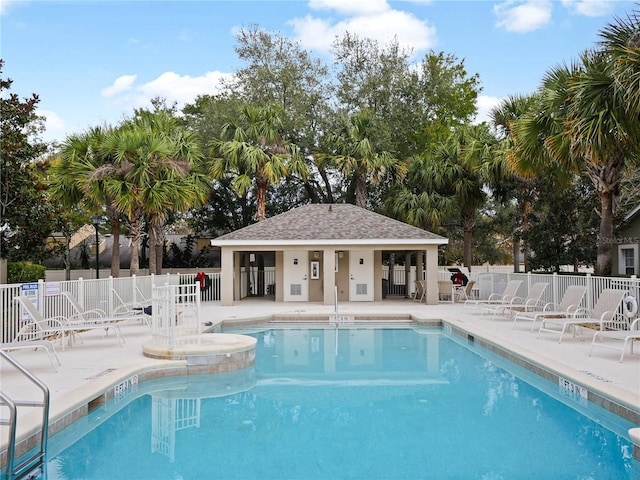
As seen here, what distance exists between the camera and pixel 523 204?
80.9 feet

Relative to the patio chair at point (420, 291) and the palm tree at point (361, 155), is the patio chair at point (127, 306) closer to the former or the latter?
the patio chair at point (420, 291)

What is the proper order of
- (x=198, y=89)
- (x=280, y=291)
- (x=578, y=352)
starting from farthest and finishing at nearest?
1. (x=198, y=89)
2. (x=280, y=291)
3. (x=578, y=352)

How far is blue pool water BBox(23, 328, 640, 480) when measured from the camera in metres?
5.73

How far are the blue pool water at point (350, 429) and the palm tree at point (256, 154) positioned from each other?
16.6 meters

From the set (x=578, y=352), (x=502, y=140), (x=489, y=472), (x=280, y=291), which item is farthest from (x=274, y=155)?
(x=489, y=472)

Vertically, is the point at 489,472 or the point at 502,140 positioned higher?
the point at 502,140

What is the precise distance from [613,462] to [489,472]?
55.4 inches

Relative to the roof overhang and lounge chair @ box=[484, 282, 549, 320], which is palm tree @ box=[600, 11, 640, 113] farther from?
the roof overhang

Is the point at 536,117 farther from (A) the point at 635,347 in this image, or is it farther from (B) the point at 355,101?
(B) the point at 355,101

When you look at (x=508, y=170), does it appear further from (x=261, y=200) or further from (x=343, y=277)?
(x=261, y=200)

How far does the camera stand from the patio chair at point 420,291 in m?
21.7

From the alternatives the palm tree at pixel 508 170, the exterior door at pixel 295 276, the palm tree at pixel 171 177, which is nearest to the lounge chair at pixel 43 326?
the palm tree at pixel 171 177

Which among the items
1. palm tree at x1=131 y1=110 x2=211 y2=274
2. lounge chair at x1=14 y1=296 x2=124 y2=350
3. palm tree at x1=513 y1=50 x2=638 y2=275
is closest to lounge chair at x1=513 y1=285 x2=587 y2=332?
palm tree at x1=513 y1=50 x2=638 y2=275

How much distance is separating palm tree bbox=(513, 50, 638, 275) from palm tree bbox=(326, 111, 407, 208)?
1273 cm
